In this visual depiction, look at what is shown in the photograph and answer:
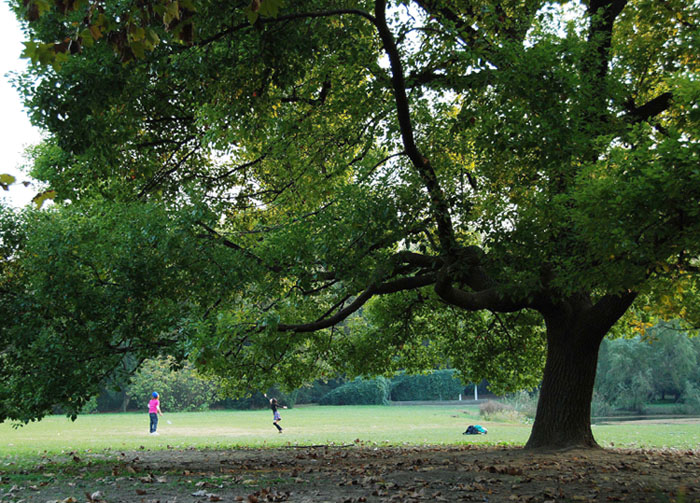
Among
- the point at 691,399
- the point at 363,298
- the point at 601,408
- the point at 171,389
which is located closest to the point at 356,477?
the point at 363,298

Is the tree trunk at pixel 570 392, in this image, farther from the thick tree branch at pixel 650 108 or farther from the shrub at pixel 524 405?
the shrub at pixel 524 405

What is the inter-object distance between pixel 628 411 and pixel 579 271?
3650cm

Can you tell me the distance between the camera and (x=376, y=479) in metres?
8.06

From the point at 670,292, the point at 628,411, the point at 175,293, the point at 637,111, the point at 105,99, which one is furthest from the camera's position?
the point at 628,411

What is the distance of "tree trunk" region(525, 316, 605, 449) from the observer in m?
11.3

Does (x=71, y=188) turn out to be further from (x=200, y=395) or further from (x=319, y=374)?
(x=200, y=395)

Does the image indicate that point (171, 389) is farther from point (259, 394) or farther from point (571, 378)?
point (571, 378)

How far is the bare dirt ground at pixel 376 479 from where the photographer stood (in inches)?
267

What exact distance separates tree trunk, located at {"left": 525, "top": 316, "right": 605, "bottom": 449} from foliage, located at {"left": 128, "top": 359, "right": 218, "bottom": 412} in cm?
3506

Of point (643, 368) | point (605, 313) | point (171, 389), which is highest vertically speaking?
point (605, 313)

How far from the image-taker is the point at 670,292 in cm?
894

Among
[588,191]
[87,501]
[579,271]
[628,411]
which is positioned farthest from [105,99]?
[628,411]

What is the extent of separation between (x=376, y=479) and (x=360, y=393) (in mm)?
41196

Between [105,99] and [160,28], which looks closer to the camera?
[160,28]
